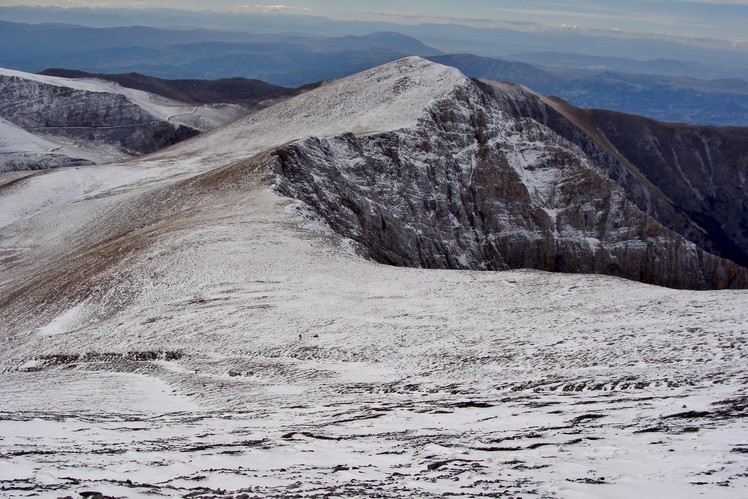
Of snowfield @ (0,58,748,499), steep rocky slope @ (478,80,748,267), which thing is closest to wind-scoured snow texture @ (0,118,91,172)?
snowfield @ (0,58,748,499)

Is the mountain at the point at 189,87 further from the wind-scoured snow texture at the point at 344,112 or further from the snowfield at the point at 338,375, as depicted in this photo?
the snowfield at the point at 338,375

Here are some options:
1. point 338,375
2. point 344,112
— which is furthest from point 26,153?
point 338,375

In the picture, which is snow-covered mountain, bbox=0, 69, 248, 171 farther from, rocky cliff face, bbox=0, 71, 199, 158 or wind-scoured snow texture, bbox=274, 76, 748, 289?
wind-scoured snow texture, bbox=274, 76, 748, 289

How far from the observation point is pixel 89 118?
114m

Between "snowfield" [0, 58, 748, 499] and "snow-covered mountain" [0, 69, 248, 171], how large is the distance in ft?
268

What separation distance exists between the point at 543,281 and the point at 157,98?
140040mm

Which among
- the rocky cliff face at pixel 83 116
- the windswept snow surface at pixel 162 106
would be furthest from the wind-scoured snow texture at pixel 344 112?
the windswept snow surface at pixel 162 106

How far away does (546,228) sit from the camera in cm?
5906

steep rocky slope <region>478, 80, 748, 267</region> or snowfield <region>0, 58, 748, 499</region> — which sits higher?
steep rocky slope <region>478, 80, 748, 267</region>

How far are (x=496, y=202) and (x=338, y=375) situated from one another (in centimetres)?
4565

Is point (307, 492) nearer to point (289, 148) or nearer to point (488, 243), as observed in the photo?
point (289, 148)

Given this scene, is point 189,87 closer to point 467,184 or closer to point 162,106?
point 162,106

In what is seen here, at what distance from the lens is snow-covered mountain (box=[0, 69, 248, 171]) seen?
348 feet

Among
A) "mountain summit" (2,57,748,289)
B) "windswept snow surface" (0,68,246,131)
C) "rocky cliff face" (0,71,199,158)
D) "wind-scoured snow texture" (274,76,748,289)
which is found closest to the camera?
"wind-scoured snow texture" (274,76,748,289)
